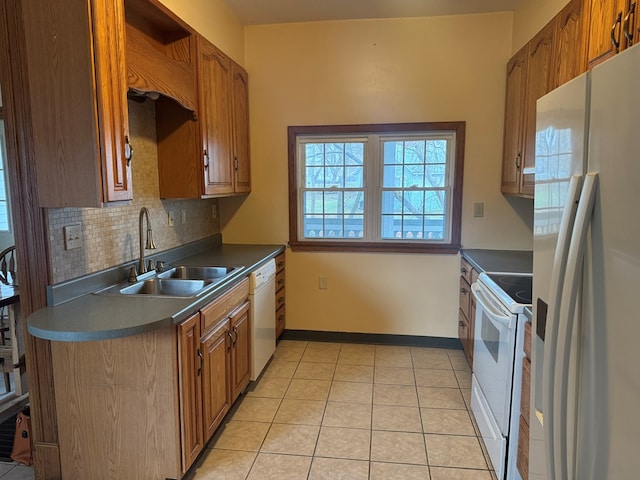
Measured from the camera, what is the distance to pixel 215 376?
2312 mm

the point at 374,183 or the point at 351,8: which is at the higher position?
the point at 351,8

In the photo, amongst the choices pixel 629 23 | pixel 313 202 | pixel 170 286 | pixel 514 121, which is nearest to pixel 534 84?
pixel 514 121

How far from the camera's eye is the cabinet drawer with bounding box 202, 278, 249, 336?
84.9 inches

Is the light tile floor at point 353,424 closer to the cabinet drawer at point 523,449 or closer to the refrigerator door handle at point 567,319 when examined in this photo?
the cabinet drawer at point 523,449

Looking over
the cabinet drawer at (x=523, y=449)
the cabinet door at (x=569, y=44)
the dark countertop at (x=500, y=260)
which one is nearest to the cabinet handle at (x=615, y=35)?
the cabinet door at (x=569, y=44)

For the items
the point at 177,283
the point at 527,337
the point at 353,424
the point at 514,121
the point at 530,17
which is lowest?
the point at 353,424

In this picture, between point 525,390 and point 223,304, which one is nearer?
point 525,390

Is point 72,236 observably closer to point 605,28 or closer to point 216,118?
point 216,118

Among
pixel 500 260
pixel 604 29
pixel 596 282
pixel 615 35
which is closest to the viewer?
pixel 596 282

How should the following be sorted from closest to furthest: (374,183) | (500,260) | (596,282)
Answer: (596,282)
(500,260)
(374,183)

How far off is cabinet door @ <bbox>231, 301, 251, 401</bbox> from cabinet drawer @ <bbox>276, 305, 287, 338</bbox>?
0.82m

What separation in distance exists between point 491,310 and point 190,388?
5.12ft

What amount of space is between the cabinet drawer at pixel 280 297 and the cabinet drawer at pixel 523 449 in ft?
7.33

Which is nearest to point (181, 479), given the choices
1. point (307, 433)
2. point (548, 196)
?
point (307, 433)
